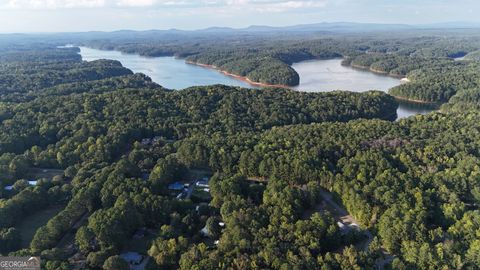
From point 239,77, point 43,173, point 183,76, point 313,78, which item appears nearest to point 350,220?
point 43,173

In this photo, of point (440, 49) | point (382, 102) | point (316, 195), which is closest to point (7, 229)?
point (316, 195)

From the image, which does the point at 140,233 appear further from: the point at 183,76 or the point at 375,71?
the point at 375,71

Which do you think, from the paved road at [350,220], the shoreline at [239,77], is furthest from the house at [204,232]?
the shoreline at [239,77]

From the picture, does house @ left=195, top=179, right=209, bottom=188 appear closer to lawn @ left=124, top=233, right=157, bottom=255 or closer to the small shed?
the small shed

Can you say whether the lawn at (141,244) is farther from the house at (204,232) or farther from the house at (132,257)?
the house at (204,232)

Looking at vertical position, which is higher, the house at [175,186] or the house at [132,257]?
the house at [175,186]

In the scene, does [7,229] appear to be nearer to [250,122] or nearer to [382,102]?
[250,122]
